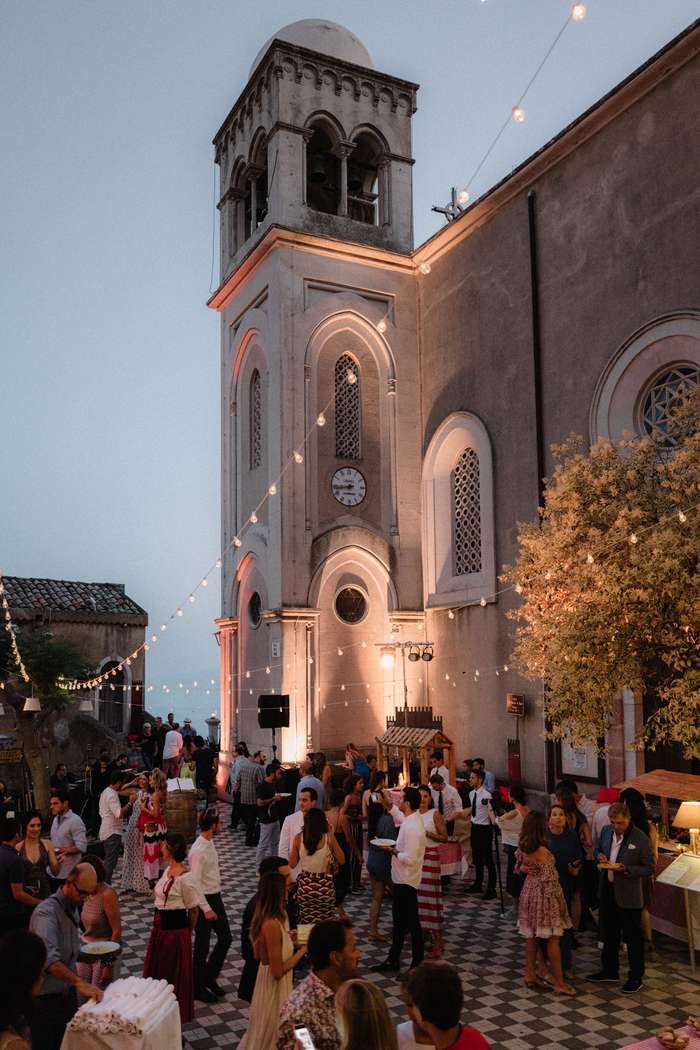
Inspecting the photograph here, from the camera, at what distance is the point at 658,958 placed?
8781 millimetres

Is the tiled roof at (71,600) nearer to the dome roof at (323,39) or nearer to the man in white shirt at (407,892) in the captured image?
the dome roof at (323,39)

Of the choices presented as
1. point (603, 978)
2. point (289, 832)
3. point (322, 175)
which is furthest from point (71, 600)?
point (603, 978)

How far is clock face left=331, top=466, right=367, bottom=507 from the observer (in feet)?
66.9

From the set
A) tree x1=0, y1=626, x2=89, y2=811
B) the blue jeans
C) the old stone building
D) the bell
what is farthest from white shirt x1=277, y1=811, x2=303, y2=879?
the bell

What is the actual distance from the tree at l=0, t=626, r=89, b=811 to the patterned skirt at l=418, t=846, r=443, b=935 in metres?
11.0

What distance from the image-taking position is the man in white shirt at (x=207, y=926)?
7.86 m

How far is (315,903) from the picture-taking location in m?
7.66

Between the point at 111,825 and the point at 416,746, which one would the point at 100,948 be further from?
the point at 416,746

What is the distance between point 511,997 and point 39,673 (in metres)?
15.5

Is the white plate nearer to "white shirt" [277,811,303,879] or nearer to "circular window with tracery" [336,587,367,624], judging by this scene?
"white shirt" [277,811,303,879]

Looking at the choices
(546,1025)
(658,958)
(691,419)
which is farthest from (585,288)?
(546,1025)

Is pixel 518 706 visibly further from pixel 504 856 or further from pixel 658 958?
pixel 658 958

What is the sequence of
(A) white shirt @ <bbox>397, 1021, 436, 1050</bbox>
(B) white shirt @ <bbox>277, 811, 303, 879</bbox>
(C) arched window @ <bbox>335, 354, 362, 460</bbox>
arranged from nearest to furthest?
(A) white shirt @ <bbox>397, 1021, 436, 1050</bbox> → (B) white shirt @ <bbox>277, 811, 303, 879</bbox> → (C) arched window @ <bbox>335, 354, 362, 460</bbox>

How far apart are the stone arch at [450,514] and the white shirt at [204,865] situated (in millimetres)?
10725
